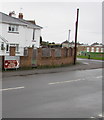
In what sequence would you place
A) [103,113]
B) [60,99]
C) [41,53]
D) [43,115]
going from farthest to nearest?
[41,53] → [60,99] → [103,113] → [43,115]

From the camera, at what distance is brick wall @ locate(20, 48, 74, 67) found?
20.4 m

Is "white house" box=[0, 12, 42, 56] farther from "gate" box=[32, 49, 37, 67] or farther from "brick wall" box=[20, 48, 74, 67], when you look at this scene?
"gate" box=[32, 49, 37, 67]

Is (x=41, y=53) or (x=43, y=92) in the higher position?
(x=41, y=53)

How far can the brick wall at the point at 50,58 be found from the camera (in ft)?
66.9

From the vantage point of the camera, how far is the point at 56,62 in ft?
78.4

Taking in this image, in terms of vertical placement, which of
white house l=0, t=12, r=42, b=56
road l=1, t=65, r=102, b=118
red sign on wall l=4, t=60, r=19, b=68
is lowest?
road l=1, t=65, r=102, b=118

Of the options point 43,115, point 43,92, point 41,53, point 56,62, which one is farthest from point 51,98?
point 56,62

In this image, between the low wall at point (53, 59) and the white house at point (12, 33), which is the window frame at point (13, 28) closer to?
the white house at point (12, 33)

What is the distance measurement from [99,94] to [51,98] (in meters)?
2.61

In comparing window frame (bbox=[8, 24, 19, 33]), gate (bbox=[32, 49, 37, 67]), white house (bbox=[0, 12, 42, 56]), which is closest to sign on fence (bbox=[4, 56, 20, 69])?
gate (bbox=[32, 49, 37, 67])

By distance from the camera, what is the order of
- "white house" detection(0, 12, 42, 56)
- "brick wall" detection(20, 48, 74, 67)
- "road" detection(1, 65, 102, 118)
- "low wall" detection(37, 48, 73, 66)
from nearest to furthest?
"road" detection(1, 65, 102, 118), "brick wall" detection(20, 48, 74, 67), "low wall" detection(37, 48, 73, 66), "white house" detection(0, 12, 42, 56)

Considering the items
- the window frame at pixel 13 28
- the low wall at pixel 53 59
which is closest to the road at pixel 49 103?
the low wall at pixel 53 59

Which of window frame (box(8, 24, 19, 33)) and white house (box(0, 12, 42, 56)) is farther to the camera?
window frame (box(8, 24, 19, 33))

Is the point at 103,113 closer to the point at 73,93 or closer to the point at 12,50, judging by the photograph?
the point at 73,93
